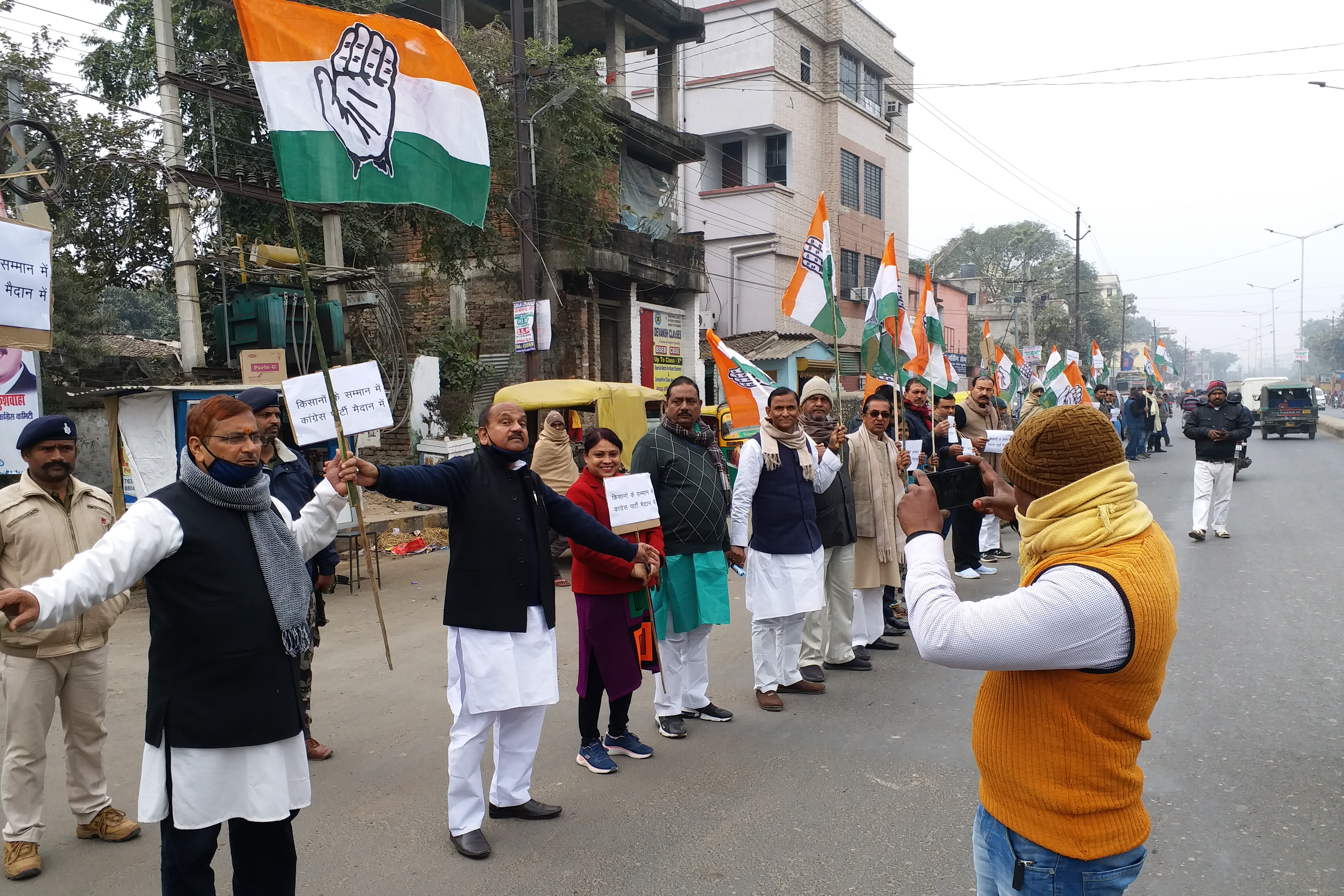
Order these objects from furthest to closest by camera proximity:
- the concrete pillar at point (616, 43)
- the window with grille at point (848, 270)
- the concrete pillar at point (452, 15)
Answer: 1. the window with grille at point (848, 270)
2. the concrete pillar at point (616, 43)
3. the concrete pillar at point (452, 15)

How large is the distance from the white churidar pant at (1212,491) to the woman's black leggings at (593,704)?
8635 mm

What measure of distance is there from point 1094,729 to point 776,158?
28.6 metres

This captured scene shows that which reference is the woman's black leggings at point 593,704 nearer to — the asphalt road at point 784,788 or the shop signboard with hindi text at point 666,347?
the asphalt road at point 784,788

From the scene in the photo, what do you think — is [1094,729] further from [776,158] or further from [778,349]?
[776,158]

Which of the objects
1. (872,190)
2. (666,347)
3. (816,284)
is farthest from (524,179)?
(872,190)

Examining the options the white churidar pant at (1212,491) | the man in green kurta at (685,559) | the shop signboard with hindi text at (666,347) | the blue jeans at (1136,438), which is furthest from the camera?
the shop signboard with hindi text at (666,347)

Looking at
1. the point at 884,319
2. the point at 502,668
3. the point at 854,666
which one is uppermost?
the point at 884,319

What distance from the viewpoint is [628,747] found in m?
4.79

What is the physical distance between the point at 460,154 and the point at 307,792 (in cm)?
303

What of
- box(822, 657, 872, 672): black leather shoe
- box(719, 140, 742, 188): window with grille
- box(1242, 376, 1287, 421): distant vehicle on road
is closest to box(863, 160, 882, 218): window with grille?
box(719, 140, 742, 188): window with grille

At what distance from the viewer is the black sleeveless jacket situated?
265 cm

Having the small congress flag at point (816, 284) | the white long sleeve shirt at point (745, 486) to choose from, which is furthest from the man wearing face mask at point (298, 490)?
the small congress flag at point (816, 284)

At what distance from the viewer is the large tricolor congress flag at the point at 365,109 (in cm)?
359

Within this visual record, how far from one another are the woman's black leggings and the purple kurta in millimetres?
18
